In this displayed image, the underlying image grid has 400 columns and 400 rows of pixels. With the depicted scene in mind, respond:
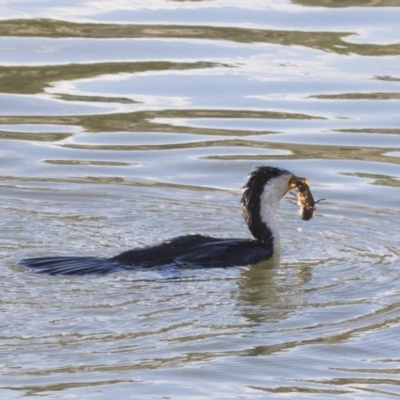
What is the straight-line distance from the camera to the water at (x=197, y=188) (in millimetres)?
8227

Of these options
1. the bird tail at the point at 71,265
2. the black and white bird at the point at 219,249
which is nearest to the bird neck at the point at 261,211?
the black and white bird at the point at 219,249

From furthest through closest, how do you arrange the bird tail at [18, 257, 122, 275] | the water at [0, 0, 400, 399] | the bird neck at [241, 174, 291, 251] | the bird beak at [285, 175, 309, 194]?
the bird beak at [285, 175, 309, 194] → the bird neck at [241, 174, 291, 251] → the bird tail at [18, 257, 122, 275] → the water at [0, 0, 400, 399]

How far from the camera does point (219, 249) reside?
33.7 feet

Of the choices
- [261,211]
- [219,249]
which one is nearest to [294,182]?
[261,211]

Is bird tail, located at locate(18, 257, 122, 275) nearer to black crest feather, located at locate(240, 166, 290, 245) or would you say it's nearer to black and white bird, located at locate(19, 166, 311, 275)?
black and white bird, located at locate(19, 166, 311, 275)

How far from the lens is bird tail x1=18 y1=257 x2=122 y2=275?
977 centimetres

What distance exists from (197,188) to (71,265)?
2.84 meters

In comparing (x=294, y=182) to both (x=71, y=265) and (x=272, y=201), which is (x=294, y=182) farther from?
(x=71, y=265)

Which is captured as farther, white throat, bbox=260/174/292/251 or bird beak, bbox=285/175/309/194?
bird beak, bbox=285/175/309/194

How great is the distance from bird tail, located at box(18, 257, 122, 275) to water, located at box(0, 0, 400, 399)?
11 cm

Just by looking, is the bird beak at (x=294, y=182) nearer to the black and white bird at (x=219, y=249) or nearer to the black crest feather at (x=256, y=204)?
the black and white bird at (x=219, y=249)

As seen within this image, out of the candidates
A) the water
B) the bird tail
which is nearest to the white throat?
the water

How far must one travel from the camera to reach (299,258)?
1045cm

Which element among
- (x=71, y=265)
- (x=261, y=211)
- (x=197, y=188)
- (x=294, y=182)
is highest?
(x=294, y=182)
